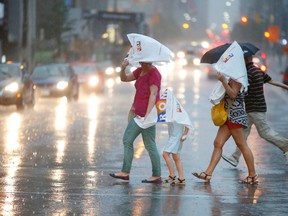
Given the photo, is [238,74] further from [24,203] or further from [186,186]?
[24,203]

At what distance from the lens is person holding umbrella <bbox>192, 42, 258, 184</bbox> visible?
40.9 feet

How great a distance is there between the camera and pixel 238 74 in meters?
12.5

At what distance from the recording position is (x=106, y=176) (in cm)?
1327

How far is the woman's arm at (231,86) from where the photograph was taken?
12375 millimetres

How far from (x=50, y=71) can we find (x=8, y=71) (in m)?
6.86

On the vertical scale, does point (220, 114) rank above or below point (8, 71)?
above

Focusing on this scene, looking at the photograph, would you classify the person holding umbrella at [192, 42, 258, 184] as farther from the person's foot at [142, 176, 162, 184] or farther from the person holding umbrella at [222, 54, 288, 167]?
the person holding umbrella at [222, 54, 288, 167]

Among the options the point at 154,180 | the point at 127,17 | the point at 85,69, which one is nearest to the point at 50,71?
the point at 85,69

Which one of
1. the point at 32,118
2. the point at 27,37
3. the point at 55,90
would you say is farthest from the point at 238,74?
the point at 27,37

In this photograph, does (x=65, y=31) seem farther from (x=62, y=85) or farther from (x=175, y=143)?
(x=175, y=143)

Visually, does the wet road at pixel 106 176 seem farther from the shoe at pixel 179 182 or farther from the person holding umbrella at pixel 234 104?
the person holding umbrella at pixel 234 104

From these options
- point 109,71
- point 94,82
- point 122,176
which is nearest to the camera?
point 122,176

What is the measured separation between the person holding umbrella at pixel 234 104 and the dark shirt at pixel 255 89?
28.2 inches

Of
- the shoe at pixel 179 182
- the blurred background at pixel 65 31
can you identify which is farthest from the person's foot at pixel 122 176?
the blurred background at pixel 65 31
